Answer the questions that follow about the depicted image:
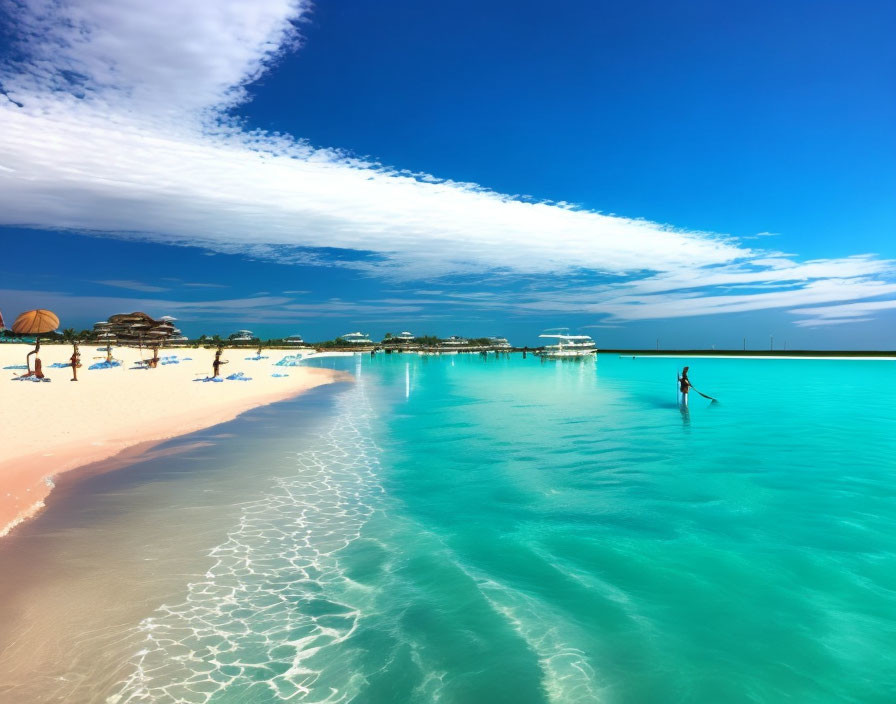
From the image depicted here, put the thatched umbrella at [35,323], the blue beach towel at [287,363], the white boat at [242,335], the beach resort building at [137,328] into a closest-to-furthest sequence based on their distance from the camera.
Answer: the thatched umbrella at [35,323] → the beach resort building at [137,328] → the blue beach towel at [287,363] → the white boat at [242,335]

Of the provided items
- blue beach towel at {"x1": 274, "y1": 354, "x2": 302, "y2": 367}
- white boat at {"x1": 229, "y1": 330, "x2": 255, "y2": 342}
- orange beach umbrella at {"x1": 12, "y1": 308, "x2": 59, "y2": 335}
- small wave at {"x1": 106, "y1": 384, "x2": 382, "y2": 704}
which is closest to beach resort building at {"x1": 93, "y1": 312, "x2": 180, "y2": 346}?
orange beach umbrella at {"x1": 12, "y1": 308, "x2": 59, "y2": 335}

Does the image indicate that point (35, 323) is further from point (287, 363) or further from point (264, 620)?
point (287, 363)

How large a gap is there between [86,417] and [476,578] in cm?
2000

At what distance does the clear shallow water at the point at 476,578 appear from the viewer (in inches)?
263

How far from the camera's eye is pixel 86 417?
2233 cm

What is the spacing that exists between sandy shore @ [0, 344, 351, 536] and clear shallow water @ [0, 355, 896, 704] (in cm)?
135

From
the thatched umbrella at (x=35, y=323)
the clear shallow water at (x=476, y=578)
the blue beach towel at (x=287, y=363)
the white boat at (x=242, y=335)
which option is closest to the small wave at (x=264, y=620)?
the clear shallow water at (x=476, y=578)

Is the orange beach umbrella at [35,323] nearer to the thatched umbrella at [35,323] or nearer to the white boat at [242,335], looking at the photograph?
the thatched umbrella at [35,323]

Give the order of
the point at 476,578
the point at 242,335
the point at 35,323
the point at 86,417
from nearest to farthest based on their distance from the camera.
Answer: the point at 476,578 → the point at 86,417 → the point at 35,323 → the point at 242,335

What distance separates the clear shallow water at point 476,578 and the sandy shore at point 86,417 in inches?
53.3

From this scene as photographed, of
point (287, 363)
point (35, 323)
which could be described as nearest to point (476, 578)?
point (35, 323)

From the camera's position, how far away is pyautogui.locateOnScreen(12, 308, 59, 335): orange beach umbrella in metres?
38.3

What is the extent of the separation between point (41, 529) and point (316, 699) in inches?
307

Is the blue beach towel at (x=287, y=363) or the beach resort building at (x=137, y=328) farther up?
the beach resort building at (x=137, y=328)
